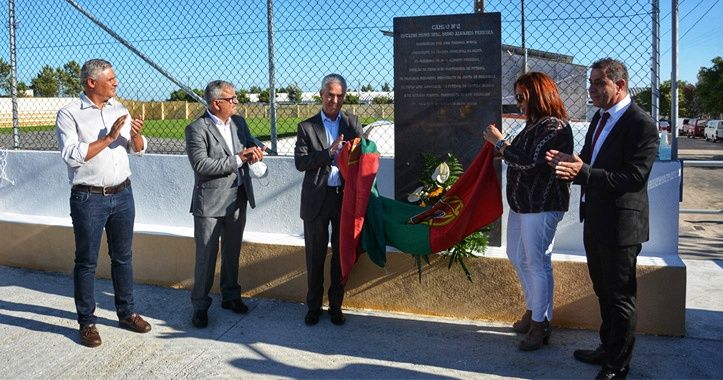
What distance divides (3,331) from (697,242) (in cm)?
900

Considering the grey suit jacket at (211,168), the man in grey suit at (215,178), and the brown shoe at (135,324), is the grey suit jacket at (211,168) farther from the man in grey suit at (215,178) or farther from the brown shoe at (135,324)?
the brown shoe at (135,324)

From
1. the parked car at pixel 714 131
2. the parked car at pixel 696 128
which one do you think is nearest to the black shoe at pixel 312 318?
the parked car at pixel 714 131

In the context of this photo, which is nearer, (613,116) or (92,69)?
(613,116)

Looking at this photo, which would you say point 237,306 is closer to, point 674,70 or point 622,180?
point 622,180

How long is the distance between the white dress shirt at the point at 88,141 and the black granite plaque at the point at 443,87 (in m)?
2.02

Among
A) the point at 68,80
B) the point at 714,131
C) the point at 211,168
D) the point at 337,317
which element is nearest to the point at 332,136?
the point at 211,168

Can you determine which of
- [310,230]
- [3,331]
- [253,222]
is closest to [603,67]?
[310,230]

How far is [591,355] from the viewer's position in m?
3.93

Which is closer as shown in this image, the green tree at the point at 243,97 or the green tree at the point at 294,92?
the green tree at the point at 294,92

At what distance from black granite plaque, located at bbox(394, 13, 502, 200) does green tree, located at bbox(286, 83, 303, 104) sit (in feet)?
3.27

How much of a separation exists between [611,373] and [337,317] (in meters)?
1.93

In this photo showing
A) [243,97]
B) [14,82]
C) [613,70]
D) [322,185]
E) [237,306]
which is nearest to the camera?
[613,70]

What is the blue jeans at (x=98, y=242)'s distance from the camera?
4.30 metres

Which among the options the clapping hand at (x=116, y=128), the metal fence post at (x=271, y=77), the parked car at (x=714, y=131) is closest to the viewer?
the clapping hand at (x=116, y=128)
